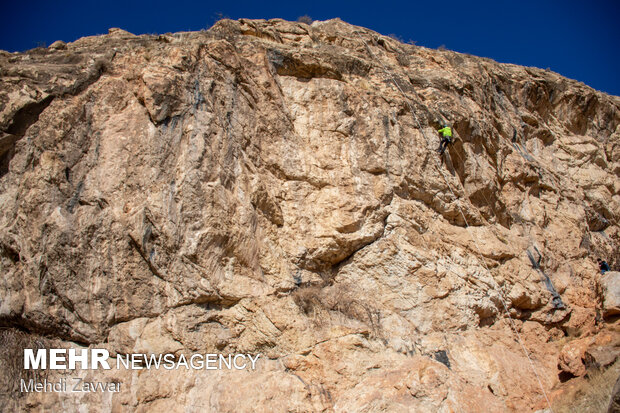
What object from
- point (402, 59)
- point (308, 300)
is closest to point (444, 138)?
point (402, 59)

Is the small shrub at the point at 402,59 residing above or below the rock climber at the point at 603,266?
above

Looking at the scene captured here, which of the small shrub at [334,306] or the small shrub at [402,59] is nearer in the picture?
the small shrub at [334,306]

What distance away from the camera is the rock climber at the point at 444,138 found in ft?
33.9

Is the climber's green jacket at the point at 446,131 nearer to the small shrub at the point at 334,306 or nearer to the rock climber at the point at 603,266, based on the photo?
the small shrub at the point at 334,306

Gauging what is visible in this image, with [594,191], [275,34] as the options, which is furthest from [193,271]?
[594,191]

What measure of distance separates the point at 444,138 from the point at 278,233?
4647mm

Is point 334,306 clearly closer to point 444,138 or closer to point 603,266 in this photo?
point 444,138

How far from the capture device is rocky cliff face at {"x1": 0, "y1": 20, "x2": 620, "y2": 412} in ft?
23.9

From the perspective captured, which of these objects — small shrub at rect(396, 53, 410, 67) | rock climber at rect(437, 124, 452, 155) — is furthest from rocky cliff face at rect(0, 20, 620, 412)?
small shrub at rect(396, 53, 410, 67)

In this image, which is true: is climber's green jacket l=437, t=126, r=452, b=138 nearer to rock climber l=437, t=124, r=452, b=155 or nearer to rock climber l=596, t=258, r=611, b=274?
rock climber l=437, t=124, r=452, b=155

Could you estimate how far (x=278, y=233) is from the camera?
8.79 m

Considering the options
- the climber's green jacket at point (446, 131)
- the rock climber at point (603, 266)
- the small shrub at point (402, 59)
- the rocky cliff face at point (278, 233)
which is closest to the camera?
the rocky cliff face at point (278, 233)

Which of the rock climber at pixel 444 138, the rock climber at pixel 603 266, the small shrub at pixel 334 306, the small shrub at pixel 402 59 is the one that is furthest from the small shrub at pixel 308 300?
the rock climber at pixel 603 266

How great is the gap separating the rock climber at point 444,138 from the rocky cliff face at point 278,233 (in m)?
0.29
